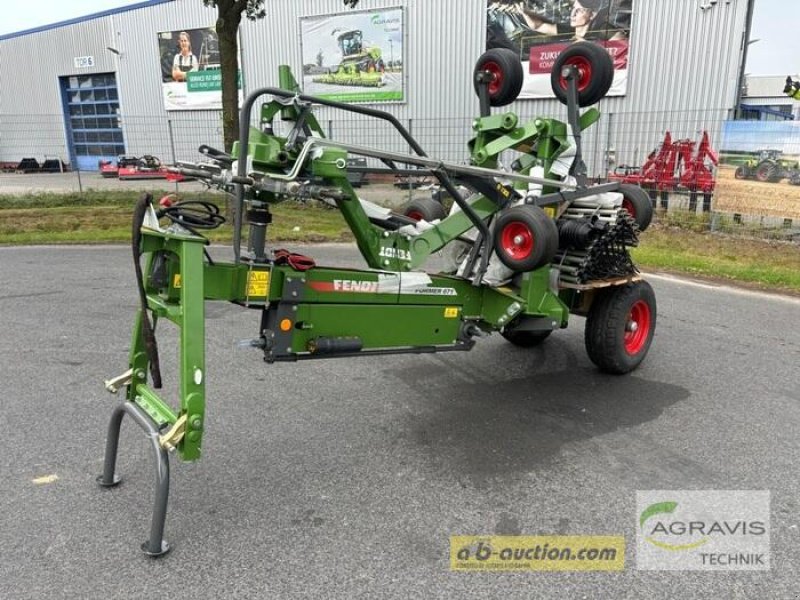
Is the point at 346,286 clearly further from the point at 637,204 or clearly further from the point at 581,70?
the point at 637,204

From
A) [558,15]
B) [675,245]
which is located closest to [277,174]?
[675,245]

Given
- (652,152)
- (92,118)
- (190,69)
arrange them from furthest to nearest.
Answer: (92,118), (190,69), (652,152)

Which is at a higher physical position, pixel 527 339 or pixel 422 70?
pixel 422 70

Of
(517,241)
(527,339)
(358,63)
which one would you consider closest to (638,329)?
(527,339)

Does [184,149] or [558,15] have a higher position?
[558,15]

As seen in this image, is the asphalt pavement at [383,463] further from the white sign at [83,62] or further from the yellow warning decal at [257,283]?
the white sign at [83,62]

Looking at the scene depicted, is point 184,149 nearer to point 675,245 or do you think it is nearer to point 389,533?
point 675,245

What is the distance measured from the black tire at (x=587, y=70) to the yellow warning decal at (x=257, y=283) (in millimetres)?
2553

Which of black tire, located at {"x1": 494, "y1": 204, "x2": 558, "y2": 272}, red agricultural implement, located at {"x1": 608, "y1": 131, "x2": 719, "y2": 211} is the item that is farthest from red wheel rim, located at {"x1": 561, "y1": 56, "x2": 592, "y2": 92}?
red agricultural implement, located at {"x1": 608, "y1": 131, "x2": 719, "y2": 211}

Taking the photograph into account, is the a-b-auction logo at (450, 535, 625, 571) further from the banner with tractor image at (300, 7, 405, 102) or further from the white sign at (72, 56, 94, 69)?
the white sign at (72, 56, 94, 69)

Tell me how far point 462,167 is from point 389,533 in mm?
1960

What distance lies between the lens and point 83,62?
Result: 25.7 metres

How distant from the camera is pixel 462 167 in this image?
11.5 ft

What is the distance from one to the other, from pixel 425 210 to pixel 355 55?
1668 cm
